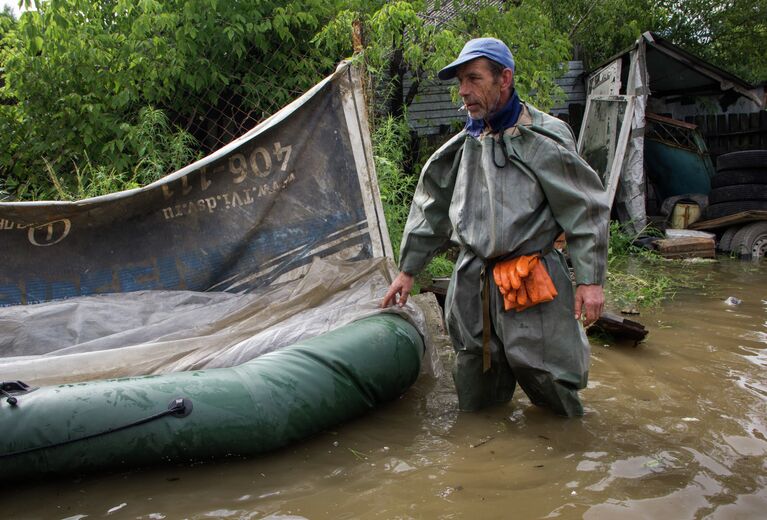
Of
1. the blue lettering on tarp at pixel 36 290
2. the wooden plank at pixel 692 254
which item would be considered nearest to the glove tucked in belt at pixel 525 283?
the blue lettering on tarp at pixel 36 290

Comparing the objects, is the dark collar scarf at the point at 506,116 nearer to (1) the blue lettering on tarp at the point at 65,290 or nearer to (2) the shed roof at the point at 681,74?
(1) the blue lettering on tarp at the point at 65,290

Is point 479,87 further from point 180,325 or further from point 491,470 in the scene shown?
point 180,325

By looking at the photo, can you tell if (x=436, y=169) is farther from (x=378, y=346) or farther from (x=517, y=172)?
(x=378, y=346)

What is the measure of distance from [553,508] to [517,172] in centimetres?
125

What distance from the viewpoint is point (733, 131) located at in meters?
10.8

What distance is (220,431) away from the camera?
8.39 feet

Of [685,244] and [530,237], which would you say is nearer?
[530,237]

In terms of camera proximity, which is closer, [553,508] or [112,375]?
[553,508]

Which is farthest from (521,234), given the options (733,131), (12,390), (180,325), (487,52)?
(733,131)

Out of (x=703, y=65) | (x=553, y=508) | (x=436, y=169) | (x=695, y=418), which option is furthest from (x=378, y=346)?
(x=703, y=65)

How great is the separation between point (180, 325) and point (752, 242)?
681 centimetres

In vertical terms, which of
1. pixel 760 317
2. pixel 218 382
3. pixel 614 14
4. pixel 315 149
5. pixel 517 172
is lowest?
pixel 760 317

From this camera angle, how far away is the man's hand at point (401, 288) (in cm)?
323

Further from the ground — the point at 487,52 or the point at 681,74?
the point at 681,74
